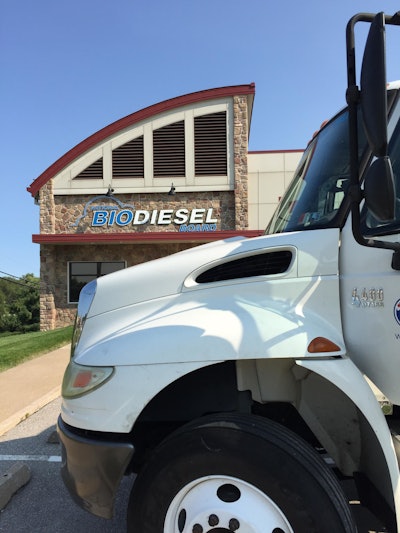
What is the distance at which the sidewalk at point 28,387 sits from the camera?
548cm

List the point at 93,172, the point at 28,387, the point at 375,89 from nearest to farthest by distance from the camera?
1. the point at 375,89
2. the point at 28,387
3. the point at 93,172

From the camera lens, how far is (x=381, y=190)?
1.56 metres

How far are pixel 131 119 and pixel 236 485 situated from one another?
18.0 metres

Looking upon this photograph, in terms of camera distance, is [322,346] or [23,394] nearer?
[322,346]

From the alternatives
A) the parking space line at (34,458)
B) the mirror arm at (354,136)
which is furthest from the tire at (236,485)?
the parking space line at (34,458)

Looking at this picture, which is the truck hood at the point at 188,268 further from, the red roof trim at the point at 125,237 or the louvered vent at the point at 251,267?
the red roof trim at the point at 125,237

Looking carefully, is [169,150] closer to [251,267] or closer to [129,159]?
[129,159]

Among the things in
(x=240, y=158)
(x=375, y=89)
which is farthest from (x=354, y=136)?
(x=240, y=158)

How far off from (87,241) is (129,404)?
53.9 ft

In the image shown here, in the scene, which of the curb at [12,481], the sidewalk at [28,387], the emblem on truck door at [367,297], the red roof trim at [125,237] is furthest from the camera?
the red roof trim at [125,237]

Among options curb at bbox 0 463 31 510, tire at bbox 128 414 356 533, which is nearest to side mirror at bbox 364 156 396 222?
tire at bbox 128 414 356 533

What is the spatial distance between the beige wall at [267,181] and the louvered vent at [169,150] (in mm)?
3033

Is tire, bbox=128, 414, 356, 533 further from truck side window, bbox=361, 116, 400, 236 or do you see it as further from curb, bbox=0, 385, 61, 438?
curb, bbox=0, 385, 61, 438

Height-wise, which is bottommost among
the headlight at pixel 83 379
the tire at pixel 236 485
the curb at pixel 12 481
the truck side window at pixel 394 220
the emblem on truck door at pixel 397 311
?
the curb at pixel 12 481
